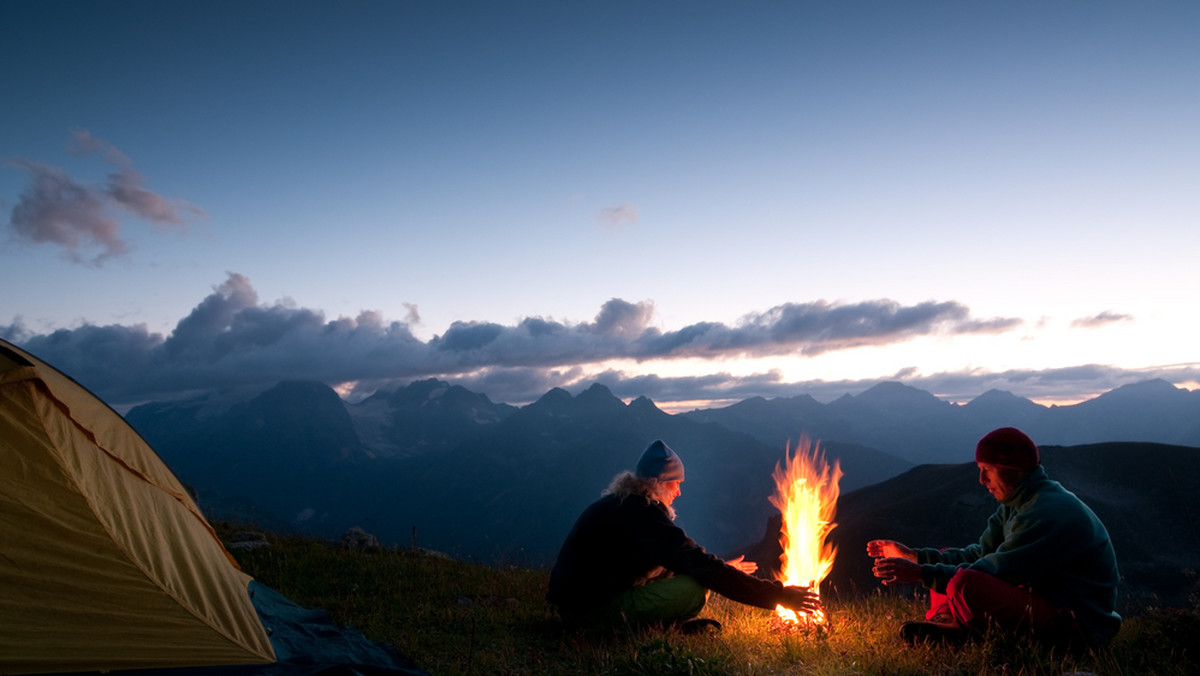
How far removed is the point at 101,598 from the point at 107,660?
1.76 feet

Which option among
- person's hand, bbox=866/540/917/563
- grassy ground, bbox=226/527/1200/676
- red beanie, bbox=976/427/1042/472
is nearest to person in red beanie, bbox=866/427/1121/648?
red beanie, bbox=976/427/1042/472

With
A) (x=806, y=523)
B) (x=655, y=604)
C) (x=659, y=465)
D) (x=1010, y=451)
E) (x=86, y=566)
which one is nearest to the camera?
(x=86, y=566)

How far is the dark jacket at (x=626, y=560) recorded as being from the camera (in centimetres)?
654

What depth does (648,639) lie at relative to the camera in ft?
20.9

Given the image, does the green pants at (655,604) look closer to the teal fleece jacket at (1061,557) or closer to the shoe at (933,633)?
the shoe at (933,633)

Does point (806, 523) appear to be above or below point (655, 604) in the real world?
above

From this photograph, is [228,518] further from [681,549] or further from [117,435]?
[681,549]

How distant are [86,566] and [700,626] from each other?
240 inches

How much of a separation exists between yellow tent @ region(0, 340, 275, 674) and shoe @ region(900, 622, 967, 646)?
20.7ft

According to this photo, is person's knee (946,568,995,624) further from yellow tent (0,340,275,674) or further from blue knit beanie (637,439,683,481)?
yellow tent (0,340,275,674)

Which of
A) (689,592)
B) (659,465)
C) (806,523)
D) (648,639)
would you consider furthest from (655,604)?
(806,523)

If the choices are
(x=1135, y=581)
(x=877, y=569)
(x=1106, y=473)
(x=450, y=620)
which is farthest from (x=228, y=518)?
(x=1106, y=473)

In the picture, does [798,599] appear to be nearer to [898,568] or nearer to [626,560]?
[898,568]

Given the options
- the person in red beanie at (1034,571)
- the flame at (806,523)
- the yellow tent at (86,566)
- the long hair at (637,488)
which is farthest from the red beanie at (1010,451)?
the yellow tent at (86,566)
